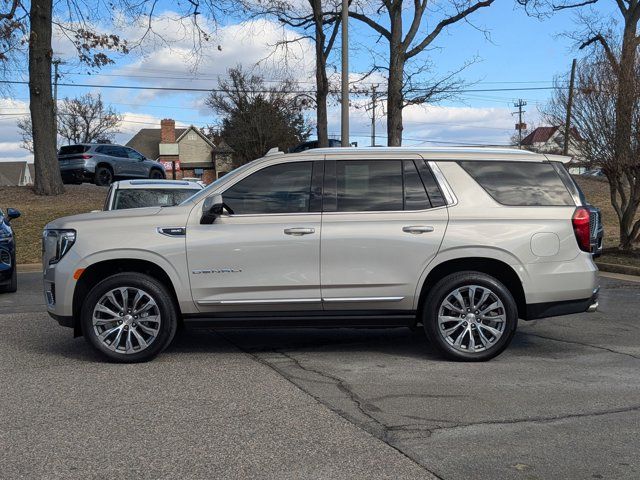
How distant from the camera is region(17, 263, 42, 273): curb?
14909 mm

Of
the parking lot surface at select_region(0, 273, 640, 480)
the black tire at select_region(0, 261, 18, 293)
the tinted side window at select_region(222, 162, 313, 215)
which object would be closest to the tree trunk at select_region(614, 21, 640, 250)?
the parking lot surface at select_region(0, 273, 640, 480)

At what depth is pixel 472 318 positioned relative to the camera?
6.28m

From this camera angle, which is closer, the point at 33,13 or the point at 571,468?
the point at 571,468

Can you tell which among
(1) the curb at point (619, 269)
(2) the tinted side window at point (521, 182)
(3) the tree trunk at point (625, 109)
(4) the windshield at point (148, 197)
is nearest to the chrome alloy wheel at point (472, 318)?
(2) the tinted side window at point (521, 182)

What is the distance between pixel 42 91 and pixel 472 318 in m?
19.2

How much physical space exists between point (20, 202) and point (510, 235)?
19126 mm

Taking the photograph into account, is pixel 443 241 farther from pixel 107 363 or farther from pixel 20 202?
pixel 20 202

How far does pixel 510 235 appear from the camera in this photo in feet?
20.5

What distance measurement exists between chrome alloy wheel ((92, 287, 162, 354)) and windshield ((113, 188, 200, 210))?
467cm

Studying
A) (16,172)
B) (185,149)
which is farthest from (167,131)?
(16,172)

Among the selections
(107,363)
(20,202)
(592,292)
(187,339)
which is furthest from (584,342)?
(20,202)

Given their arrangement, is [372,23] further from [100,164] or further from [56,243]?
[56,243]

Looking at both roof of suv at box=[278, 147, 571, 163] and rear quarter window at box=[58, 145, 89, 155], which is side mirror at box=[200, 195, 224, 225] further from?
rear quarter window at box=[58, 145, 89, 155]

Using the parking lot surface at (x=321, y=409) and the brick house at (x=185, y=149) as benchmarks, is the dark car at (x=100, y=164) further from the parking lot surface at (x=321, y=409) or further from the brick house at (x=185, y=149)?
the brick house at (x=185, y=149)
